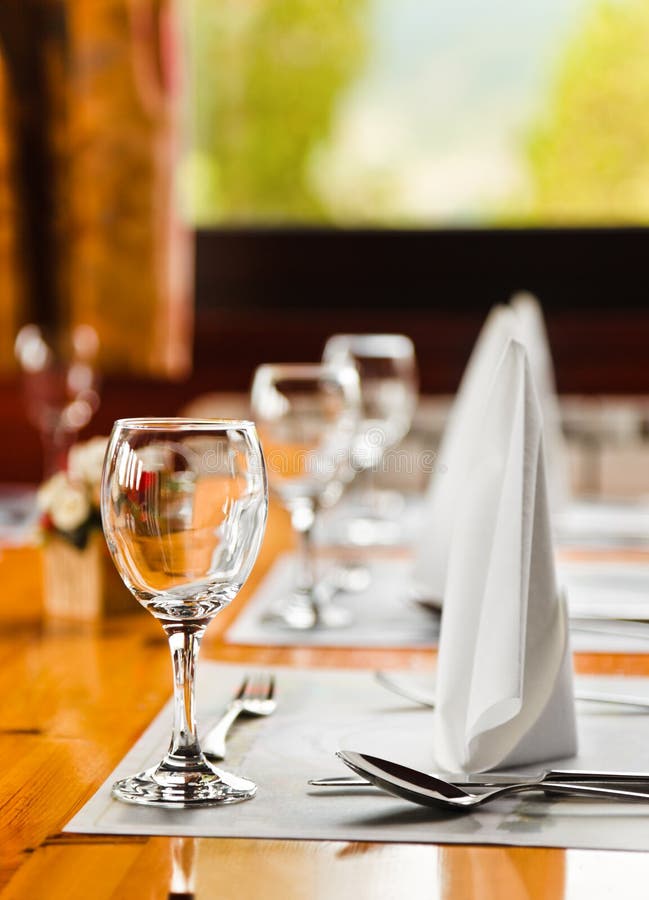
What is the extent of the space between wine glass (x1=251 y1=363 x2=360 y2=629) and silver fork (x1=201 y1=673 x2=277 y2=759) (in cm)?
25

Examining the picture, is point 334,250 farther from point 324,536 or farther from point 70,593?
point 70,593

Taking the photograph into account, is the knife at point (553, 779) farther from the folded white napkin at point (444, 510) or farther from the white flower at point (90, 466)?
the white flower at point (90, 466)

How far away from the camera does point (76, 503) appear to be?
122cm

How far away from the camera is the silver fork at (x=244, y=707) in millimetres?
735

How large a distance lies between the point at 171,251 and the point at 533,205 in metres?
1.01

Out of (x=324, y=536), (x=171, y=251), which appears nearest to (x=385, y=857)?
(x=324, y=536)

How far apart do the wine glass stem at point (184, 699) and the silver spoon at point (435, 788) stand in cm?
8

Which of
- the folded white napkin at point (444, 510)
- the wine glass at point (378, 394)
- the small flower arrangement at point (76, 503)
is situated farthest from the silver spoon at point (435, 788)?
the wine glass at point (378, 394)

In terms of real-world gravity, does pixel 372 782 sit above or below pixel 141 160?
below

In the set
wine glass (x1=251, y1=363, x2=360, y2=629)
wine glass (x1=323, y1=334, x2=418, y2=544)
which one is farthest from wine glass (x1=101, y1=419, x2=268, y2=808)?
wine glass (x1=323, y1=334, x2=418, y2=544)

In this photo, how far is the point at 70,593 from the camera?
120cm

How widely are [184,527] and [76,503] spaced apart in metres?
0.61

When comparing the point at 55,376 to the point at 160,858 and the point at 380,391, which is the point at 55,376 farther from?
the point at 160,858

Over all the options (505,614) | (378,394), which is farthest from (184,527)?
(378,394)
